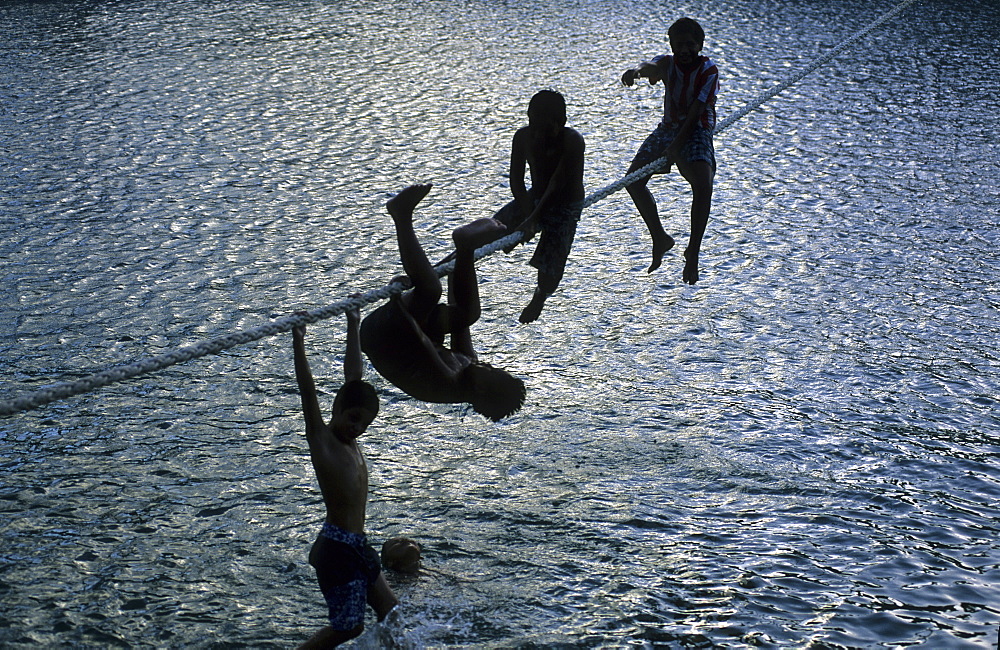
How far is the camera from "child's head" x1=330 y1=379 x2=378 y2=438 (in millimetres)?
5469

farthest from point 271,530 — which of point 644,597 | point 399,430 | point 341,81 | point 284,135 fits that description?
point 341,81

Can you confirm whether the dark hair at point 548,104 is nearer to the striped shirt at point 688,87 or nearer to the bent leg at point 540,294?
the bent leg at point 540,294

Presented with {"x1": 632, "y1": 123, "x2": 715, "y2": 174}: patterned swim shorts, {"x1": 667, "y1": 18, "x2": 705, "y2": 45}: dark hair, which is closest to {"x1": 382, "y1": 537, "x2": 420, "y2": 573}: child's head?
{"x1": 632, "y1": 123, "x2": 715, "y2": 174}: patterned swim shorts

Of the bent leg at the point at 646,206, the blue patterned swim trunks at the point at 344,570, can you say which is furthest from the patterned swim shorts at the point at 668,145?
the blue patterned swim trunks at the point at 344,570

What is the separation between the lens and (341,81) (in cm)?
1989

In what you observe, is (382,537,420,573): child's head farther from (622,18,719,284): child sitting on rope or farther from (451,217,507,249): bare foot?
(622,18,719,284): child sitting on rope

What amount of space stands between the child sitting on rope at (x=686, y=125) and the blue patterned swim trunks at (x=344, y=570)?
371 centimetres

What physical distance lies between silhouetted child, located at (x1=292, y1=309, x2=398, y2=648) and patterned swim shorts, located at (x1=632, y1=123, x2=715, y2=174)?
3.79m

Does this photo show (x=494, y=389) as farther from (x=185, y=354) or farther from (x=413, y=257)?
(x=185, y=354)

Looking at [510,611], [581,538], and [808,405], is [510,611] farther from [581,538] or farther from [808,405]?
[808,405]

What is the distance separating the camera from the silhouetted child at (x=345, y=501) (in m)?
5.50

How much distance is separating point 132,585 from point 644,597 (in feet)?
10.7

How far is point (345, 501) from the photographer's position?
5.81 metres

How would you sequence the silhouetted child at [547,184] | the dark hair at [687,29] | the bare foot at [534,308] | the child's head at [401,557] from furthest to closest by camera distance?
the dark hair at [687,29] → the bare foot at [534,308] → the child's head at [401,557] → the silhouetted child at [547,184]
